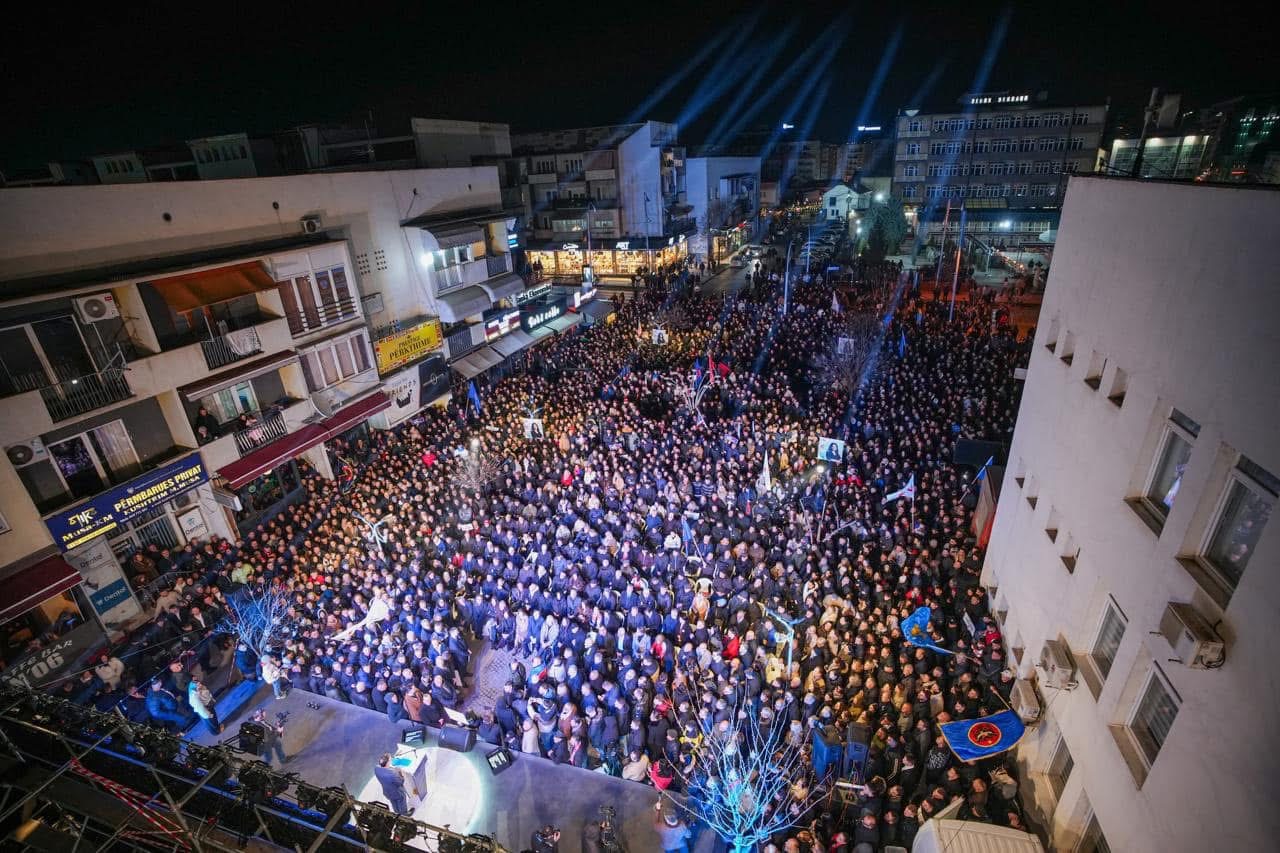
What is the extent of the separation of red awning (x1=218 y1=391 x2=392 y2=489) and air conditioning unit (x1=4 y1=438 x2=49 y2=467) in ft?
13.0

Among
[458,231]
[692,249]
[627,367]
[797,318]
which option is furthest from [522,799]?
[692,249]

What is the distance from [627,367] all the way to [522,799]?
17902 millimetres

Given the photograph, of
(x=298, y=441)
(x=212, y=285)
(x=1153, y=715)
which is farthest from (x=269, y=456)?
(x=1153, y=715)

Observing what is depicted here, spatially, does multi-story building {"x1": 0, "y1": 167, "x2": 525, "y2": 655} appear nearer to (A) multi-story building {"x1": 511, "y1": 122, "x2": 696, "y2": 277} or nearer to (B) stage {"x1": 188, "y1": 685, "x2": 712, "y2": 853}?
(B) stage {"x1": 188, "y1": 685, "x2": 712, "y2": 853}

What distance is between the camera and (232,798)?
5438 millimetres

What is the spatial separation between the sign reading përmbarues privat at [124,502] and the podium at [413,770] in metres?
9.26

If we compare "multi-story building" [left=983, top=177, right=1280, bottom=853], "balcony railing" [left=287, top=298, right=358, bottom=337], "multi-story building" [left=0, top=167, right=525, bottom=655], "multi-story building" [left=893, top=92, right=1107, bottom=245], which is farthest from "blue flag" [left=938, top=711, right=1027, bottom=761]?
"multi-story building" [left=893, top=92, right=1107, bottom=245]

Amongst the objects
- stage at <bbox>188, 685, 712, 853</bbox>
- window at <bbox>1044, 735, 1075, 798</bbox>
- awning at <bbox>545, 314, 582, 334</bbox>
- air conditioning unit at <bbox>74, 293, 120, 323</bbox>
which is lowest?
stage at <bbox>188, 685, 712, 853</bbox>

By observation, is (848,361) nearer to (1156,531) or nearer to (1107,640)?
(1107,640)

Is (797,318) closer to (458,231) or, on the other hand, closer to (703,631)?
(458,231)

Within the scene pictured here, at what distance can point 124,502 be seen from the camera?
46.3 ft

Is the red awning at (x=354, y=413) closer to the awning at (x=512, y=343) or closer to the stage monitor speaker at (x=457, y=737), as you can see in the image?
the awning at (x=512, y=343)

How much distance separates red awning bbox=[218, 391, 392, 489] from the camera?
16.5 m

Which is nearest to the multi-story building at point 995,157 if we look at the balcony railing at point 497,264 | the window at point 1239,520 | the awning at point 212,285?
the balcony railing at point 497,264
